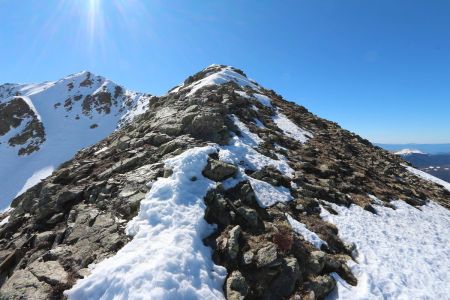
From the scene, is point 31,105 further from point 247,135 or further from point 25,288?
point 25,288

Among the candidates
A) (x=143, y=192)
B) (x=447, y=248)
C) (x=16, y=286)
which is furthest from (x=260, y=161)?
(x=16, y=286)

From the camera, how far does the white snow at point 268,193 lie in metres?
15.8

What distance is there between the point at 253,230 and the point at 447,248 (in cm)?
1142

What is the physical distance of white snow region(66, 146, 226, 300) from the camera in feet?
30.8

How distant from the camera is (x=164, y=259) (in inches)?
407

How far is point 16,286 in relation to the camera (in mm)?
10477

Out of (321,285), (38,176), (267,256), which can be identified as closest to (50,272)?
(267,256)

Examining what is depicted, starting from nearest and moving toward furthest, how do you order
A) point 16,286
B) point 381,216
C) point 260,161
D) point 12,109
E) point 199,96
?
point 16,286 → point 381,216 → point 260,161 → point 199,96 → point 12,109

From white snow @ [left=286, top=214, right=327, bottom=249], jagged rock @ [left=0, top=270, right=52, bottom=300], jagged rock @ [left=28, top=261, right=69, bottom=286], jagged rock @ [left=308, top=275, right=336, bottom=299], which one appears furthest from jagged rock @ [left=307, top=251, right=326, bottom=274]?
jagged rock @ [left=0, top=270, right=52, bottom=300]

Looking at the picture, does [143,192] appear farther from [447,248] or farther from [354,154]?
[354,154]

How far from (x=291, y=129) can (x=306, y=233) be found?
59.1 feet

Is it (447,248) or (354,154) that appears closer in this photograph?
(447,248)

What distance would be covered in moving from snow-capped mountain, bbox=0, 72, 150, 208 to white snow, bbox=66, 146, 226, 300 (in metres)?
59.5

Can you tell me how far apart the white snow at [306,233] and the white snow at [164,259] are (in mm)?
4174
